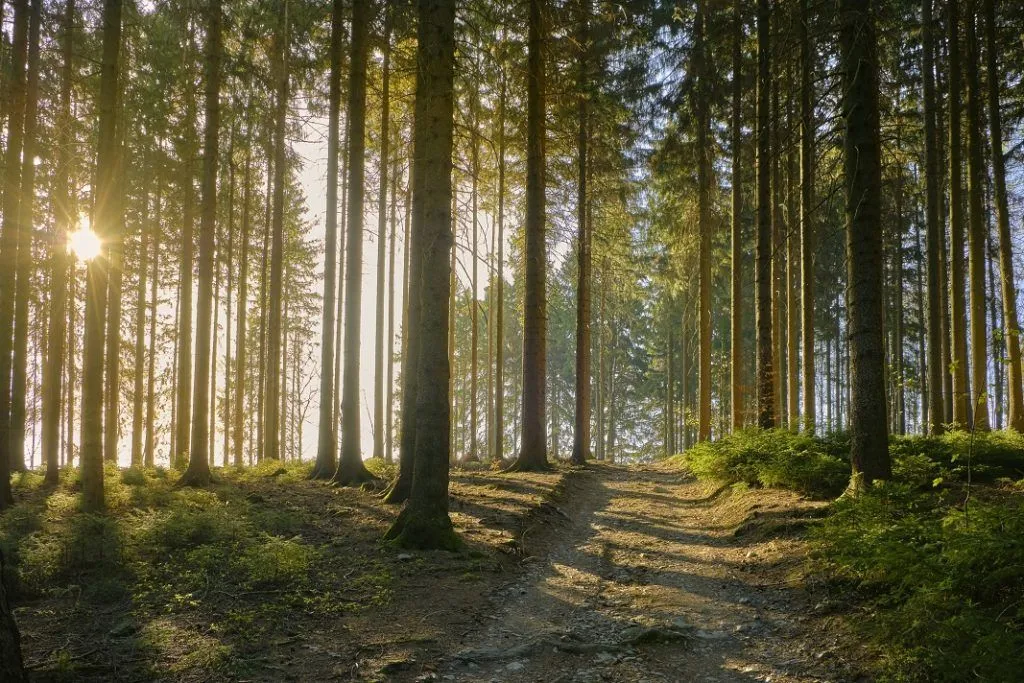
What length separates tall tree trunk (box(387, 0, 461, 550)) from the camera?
25.8ft

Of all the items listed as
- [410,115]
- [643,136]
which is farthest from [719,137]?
[410,115]

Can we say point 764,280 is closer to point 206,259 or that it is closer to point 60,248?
point 206,259

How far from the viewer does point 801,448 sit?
1015 cm

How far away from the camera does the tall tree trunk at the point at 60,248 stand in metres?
11.0

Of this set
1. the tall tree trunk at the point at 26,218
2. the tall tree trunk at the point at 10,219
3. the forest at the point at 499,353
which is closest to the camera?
the forest at the point at 499,353

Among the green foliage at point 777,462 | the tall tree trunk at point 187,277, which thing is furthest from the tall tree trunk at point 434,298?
the tall tree trunk at point 187,277

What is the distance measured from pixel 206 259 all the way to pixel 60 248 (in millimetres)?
3387

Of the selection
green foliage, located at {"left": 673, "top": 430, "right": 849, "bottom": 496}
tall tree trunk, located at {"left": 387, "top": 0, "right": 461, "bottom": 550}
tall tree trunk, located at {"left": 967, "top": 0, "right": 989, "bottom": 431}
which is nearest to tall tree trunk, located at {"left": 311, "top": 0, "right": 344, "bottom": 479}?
tall tree trunk, located at {"left": 387, "top": 0, "right": 461, "bottom": 550}

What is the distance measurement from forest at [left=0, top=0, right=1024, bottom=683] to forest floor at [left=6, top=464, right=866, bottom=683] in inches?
1.7

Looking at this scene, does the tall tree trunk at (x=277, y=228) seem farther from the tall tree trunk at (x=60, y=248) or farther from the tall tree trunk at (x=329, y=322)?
the tall tree trunk at (x=60, y=248)

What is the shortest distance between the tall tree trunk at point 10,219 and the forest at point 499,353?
0.08m

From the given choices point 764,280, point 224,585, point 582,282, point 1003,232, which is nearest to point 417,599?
point 224,585

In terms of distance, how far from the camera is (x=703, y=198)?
19.0m

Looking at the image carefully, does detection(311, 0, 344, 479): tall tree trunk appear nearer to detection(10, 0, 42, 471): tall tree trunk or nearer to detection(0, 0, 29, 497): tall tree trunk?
detection(10, 0, 42, 471): tall tree trunk
